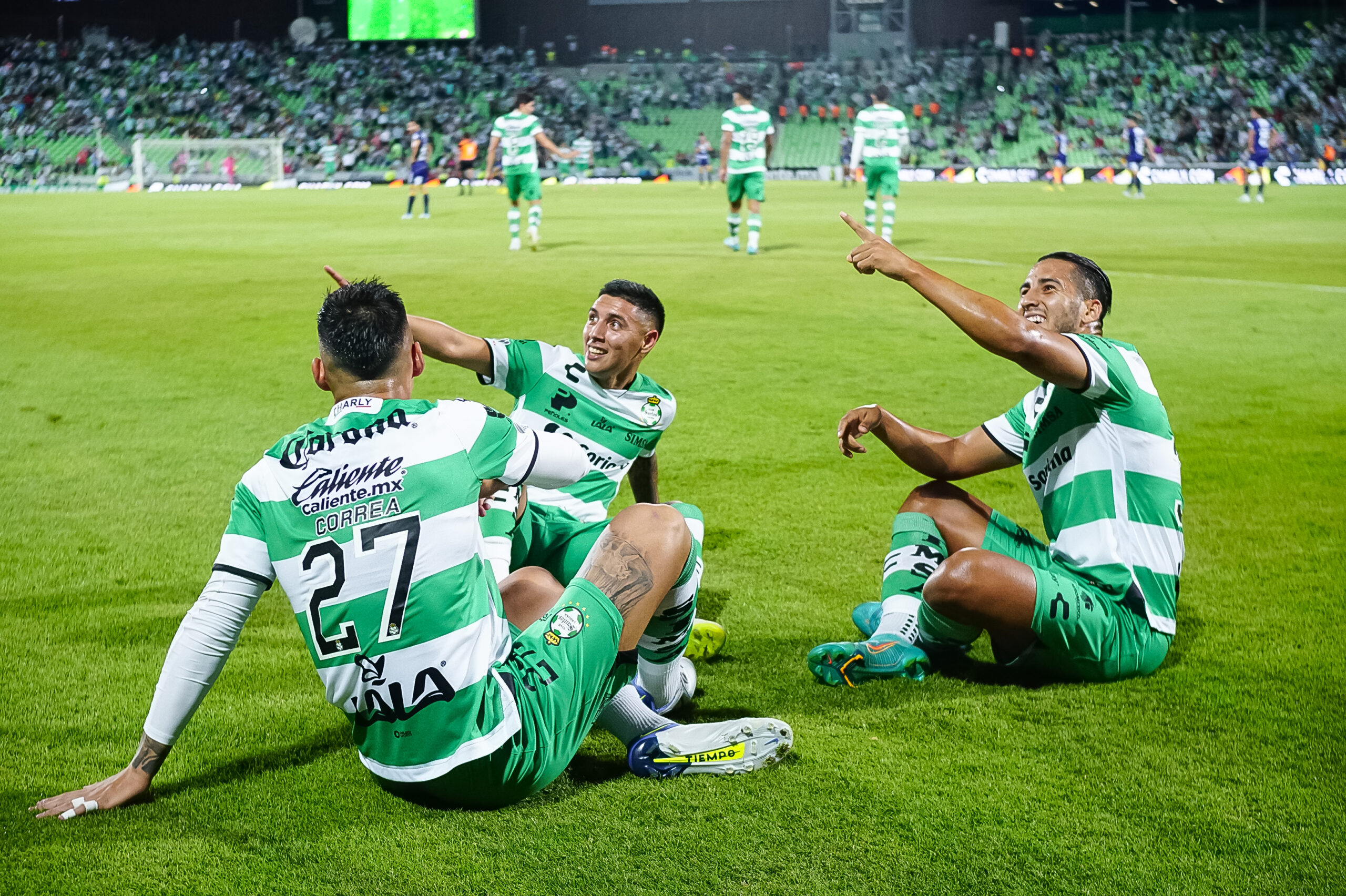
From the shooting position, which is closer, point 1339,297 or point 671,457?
point 671,457

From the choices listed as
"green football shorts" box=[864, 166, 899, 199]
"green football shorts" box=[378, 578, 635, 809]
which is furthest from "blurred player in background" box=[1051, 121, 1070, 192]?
"green football shorts" box=[378, 578, 635, 809]

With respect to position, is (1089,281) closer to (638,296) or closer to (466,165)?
(638,296)

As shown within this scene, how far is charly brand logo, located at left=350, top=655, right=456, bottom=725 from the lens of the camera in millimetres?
2613

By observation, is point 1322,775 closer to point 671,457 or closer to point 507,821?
point 507,821

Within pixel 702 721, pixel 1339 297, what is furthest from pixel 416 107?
pixel 702 721

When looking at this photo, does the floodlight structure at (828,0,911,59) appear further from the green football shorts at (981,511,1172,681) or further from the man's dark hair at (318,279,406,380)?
the man's dark hair at (318,279,406,380)

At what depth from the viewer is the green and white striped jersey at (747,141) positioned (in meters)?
17.5

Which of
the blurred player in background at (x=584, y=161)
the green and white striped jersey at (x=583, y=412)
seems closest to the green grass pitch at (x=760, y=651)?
the green and white striped jersey at (x=583, y=412)

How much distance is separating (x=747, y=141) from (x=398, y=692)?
1588cm

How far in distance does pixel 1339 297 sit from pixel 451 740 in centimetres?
1369

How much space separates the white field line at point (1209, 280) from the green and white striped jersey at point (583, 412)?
11.9 m

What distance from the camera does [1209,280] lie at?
14.9m

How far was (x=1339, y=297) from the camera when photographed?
13.5 metres

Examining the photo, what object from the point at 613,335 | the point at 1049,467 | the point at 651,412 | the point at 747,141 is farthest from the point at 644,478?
the point at 747,141
